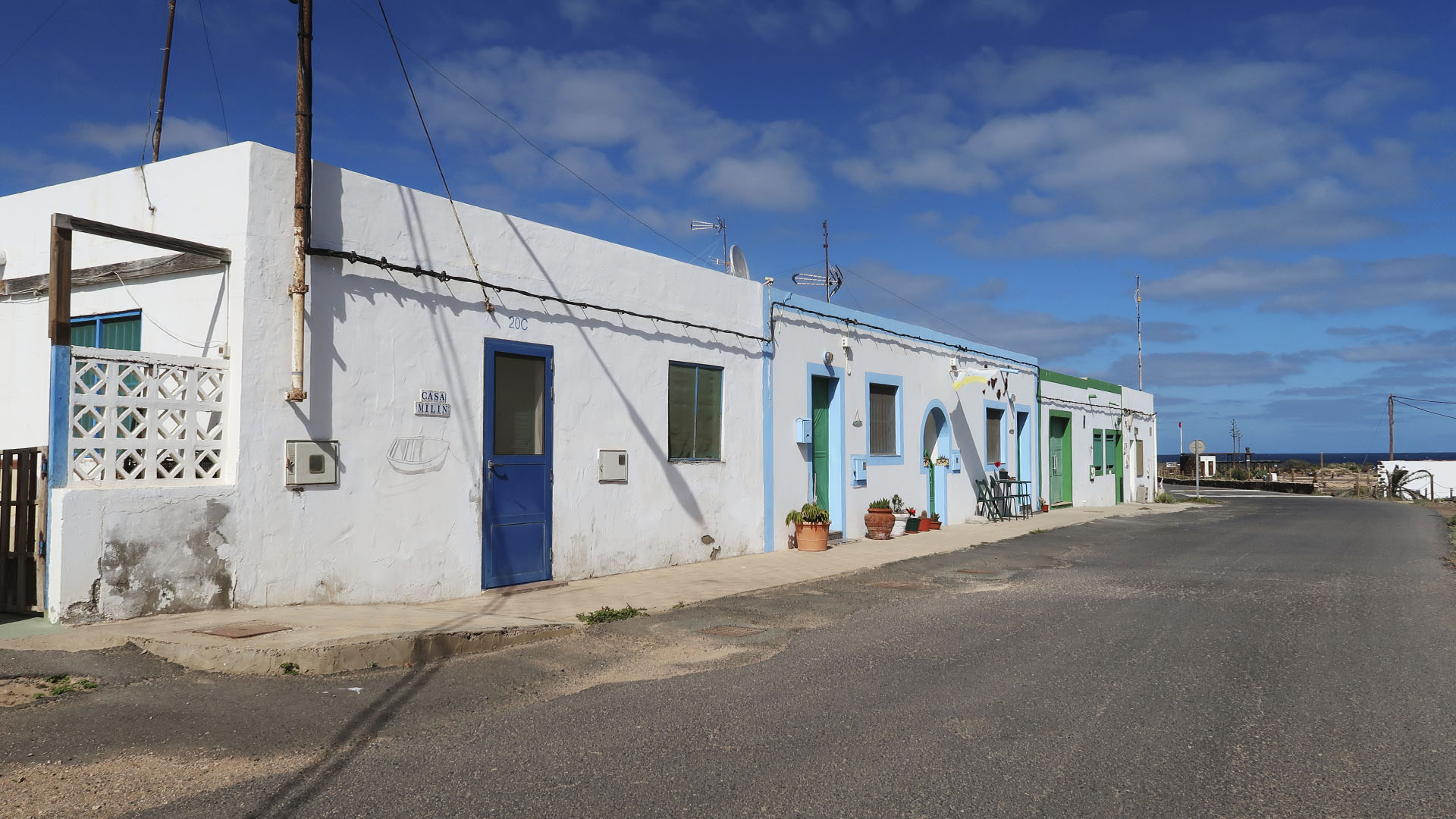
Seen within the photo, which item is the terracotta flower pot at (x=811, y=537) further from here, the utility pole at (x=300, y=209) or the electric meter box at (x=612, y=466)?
the utility pole at (x=300, y=209)

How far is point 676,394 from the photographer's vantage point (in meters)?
13.0

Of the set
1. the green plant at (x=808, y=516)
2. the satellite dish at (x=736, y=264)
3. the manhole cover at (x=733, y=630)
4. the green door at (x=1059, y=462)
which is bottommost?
the manhole cover at (x=733, y=630)

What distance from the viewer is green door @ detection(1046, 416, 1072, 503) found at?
26.5 meters

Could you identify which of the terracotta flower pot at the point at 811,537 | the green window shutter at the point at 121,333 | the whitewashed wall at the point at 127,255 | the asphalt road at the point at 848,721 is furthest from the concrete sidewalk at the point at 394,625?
the green window shutter at the point at 121,333

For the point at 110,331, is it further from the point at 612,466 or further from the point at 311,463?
the point at 612,466

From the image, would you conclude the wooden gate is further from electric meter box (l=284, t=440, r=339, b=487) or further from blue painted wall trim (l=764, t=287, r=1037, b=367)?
blue painted wall trim (l=764, t=287, r=1037, b=367)

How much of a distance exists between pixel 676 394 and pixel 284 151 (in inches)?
229

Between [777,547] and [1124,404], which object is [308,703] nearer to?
[777,547]

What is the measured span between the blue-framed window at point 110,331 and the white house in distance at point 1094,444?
831 inches

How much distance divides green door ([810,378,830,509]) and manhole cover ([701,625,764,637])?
756 cm

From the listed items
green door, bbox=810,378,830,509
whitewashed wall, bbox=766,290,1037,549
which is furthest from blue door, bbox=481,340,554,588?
green door, bbox=810,378,830,509

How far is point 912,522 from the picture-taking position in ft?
57.9

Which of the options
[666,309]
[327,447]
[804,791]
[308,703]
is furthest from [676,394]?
[804,791]

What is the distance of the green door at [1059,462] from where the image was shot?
26.5 m
